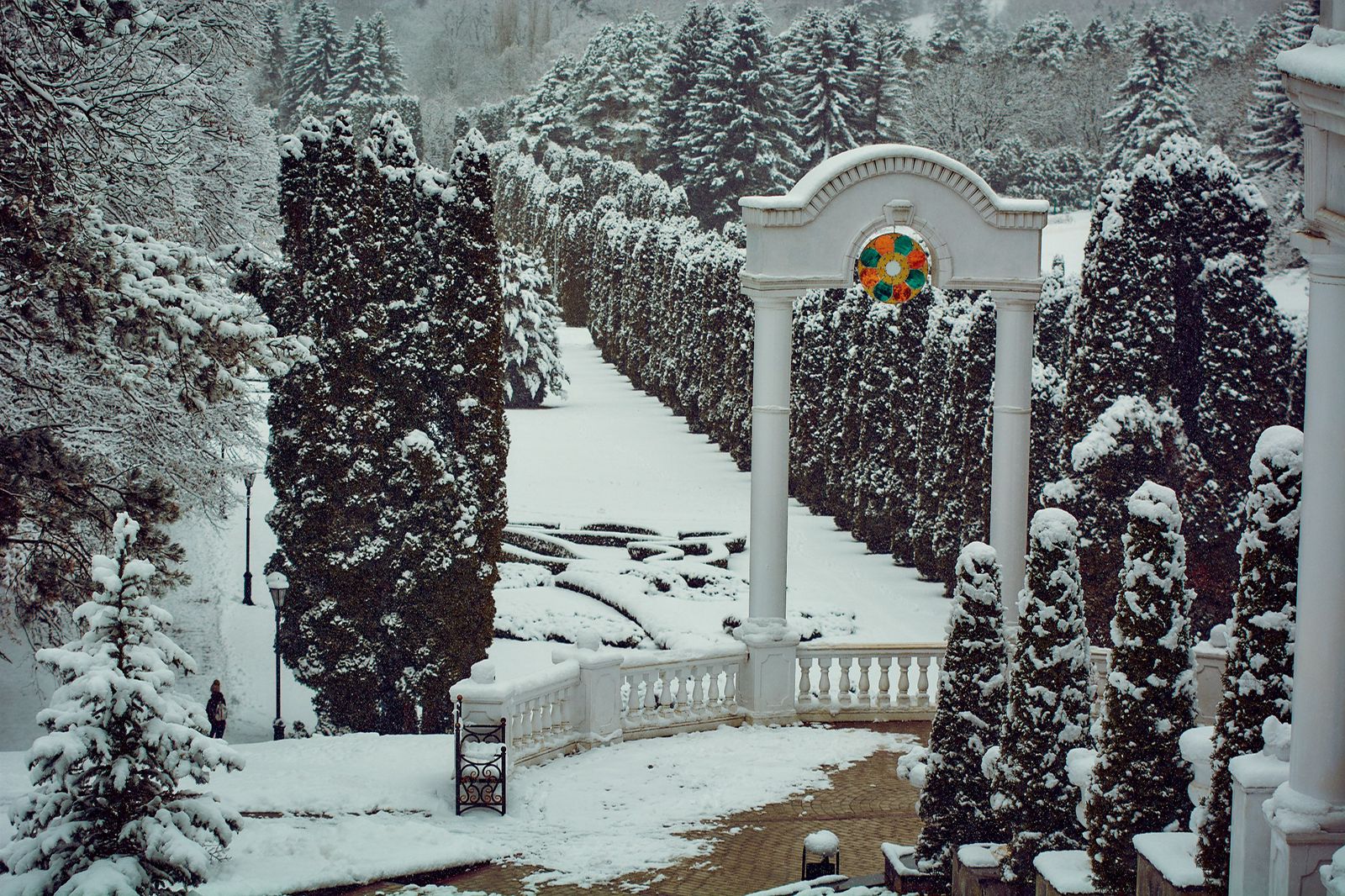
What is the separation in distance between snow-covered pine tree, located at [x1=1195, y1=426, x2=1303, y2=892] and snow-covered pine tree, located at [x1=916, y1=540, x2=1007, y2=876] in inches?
96.3

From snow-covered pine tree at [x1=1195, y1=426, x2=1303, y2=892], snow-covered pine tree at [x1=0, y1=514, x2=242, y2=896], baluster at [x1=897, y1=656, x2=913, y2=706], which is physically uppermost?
snow-covered pine tree at [x1=1195, y1=426, x2=1303, y2=892]

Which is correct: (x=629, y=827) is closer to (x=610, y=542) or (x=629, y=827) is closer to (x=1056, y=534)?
(x=1056, y=534)

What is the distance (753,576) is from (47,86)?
7.71 m

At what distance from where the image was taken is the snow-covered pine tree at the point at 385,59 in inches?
3506

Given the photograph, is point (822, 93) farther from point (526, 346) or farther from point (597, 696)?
point (597, 696)

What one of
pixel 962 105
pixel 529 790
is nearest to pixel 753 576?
pixel 529 790

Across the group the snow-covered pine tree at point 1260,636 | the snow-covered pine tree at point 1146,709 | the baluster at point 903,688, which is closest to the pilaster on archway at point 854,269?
the baluster at point 903,688

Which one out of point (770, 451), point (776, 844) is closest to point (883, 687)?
point (770, 451)

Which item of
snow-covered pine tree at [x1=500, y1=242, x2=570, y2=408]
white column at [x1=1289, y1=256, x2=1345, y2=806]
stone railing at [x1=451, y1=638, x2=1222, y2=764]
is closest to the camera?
white column at [x1=1289, y1=256, x2=1345, y2=806]

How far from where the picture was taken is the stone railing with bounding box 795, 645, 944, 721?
15305mm

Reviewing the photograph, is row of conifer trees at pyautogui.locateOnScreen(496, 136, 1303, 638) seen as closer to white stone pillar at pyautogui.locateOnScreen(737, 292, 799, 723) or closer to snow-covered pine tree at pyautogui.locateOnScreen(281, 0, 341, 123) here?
white stone pillar at pyautogui.locateOnScreen(737, 292, 799, 723)

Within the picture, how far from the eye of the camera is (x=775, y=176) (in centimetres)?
6191

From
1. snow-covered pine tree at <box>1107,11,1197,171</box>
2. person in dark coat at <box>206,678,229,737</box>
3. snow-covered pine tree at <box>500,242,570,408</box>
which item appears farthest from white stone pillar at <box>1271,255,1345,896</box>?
snow-covered pine tree at <box>1107,11,1197,171</box>

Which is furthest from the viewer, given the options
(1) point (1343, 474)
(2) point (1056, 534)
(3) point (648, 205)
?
(3) point (648, 205)
